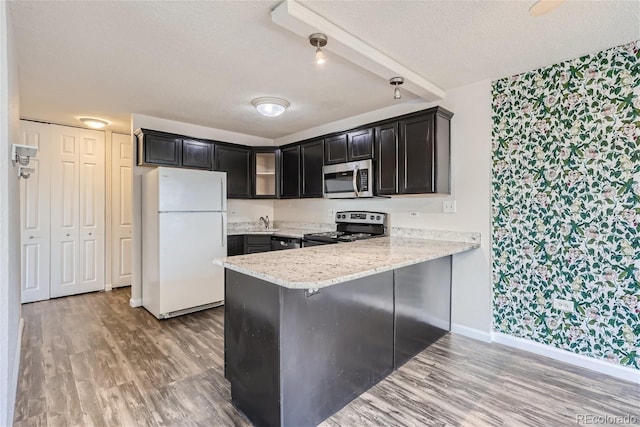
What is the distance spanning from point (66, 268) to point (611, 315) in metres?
5.97

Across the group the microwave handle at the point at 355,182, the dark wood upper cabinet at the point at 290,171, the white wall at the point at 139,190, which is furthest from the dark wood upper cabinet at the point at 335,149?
the white wall at the point at 139,190

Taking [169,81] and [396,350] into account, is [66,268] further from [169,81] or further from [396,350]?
[396,350]

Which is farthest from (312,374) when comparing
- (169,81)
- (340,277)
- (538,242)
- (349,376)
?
(169,81)

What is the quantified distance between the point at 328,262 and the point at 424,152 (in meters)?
1.60

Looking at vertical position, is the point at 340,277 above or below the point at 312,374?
above

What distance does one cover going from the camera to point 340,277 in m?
1.63

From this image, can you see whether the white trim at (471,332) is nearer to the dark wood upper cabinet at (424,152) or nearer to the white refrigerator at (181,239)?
the dark wood upper cabinet at (424,152)

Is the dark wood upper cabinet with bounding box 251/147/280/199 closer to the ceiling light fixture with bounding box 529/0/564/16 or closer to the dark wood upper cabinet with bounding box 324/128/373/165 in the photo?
the dark wood upper cabinet with bounding box 324/128/373/165

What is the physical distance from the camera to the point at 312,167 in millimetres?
4211

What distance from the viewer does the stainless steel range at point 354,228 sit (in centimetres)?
366

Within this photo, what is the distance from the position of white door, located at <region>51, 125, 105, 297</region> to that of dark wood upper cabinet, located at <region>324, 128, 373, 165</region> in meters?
3.38

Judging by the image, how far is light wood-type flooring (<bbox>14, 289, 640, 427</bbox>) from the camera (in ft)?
6.18

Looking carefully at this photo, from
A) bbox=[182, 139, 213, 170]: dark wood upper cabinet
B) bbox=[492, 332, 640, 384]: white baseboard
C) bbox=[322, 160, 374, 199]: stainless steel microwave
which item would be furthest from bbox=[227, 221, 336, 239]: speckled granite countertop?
bbox=[492, 332, 640, 384]: white baseboard

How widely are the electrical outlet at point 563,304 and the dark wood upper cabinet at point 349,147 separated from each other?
2.08 m
